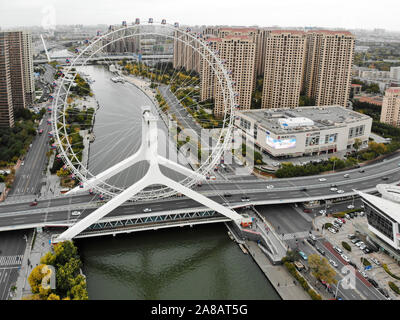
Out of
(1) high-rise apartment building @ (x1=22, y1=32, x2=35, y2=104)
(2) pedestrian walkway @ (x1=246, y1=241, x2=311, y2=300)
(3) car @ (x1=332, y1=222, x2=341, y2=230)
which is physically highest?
(1) high-rise apartment building @ (x1=22, y1=32, x2=35, y2=104)

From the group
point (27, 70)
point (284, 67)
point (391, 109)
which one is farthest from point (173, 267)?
point (27, 70)

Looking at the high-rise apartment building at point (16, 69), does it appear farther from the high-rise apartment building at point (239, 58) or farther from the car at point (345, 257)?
the car at point (345, 257)

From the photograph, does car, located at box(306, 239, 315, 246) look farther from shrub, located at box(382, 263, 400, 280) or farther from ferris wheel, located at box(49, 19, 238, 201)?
ferris wheel, located at box(49, 19, 238, 201)

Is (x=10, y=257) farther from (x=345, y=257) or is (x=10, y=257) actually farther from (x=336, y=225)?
(x=336, y=225)

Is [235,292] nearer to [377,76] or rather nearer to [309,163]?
[309,163]

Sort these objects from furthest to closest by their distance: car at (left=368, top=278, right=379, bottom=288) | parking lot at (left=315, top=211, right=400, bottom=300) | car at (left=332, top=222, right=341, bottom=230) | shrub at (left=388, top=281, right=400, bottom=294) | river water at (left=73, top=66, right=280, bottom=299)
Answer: car at (left=332, top=222, right=341, bottom=230), parking lot at (left=315, top=211, right=400, bottom=300), river water at (left=73, top=66, right=280, bottom=299), car at (left=368, top=278, right=379, bottom=288), shrub at (left=388, top=281, right=400, bottom=294)

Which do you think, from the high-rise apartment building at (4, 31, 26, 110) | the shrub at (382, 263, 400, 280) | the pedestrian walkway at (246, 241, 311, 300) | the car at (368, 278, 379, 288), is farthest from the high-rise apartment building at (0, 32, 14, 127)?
the shrub at (382, 263, 400, 280)
